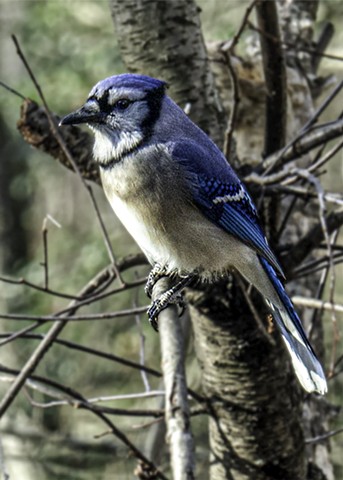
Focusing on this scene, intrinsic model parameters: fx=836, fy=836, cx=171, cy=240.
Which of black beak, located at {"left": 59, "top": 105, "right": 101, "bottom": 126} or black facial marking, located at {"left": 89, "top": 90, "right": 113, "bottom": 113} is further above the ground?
black facial marking, located at {"left": 89, "top": 90, "right": 113, "bottom": 113}

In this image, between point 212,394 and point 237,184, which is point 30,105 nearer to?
point 237,184

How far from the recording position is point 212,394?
326cm

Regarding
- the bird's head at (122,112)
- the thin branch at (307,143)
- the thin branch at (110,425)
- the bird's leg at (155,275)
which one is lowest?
the thin branch at (110,425)

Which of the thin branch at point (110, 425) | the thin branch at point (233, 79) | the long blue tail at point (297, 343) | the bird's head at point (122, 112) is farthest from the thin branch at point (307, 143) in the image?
the thin branch at point (110, 425)

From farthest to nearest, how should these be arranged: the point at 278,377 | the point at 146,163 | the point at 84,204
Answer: the point at 84,204, the point at 278,377, the point at 146,163

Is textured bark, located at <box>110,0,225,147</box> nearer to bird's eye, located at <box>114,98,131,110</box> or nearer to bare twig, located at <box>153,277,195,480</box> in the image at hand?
bird's eye, located at <box>114,98,131,110</box>

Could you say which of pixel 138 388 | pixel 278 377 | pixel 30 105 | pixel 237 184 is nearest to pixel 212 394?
pixel 278 377

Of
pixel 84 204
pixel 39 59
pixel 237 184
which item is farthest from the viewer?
pixel 84 204

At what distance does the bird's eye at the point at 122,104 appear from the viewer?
2615mm

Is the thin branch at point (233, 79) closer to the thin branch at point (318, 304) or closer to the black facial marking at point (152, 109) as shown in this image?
the black facial marking at point (152, 109)

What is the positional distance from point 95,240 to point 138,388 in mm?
1150

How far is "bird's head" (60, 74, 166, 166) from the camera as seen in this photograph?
2586mm

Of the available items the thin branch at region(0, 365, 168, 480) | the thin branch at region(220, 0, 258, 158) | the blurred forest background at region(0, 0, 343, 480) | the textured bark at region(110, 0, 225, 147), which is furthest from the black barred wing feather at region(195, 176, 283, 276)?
the blurred forest background at region(0, 0, 343, 480)

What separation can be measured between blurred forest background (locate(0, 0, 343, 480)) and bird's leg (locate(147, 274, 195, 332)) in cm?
267
